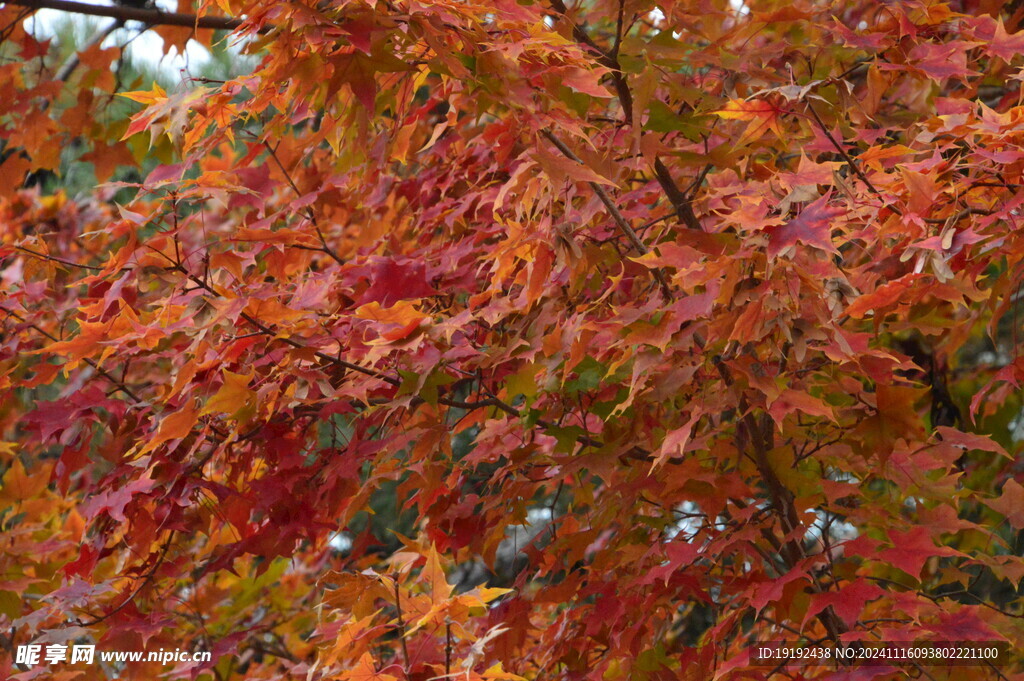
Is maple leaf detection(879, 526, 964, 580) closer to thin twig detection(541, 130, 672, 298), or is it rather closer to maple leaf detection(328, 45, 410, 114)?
thin twig detection(541, 130, 672, 298)

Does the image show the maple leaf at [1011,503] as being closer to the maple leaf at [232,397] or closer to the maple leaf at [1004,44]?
the maple leaf at [1004,44]

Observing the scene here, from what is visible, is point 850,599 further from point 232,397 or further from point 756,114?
Answer: point 232,397

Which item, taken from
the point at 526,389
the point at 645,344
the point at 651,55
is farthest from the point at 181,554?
the point at 651,55

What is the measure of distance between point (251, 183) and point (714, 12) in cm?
95

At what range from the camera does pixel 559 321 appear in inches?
61.4

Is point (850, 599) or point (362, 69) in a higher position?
point (362, 69)

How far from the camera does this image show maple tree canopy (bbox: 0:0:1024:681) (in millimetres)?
1229

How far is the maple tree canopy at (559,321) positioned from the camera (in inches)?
48.4

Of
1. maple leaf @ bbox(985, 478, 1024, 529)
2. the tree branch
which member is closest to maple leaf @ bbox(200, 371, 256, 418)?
the tree branch

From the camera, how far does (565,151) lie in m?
1.34

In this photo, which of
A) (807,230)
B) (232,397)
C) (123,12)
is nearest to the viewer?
(807,230)

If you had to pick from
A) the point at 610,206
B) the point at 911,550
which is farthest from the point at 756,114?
the point at 911,550

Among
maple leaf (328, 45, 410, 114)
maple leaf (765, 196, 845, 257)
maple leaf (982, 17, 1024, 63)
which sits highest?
maple leaf (982, 17, 1024, 63)

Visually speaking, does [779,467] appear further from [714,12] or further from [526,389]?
[714,12]
